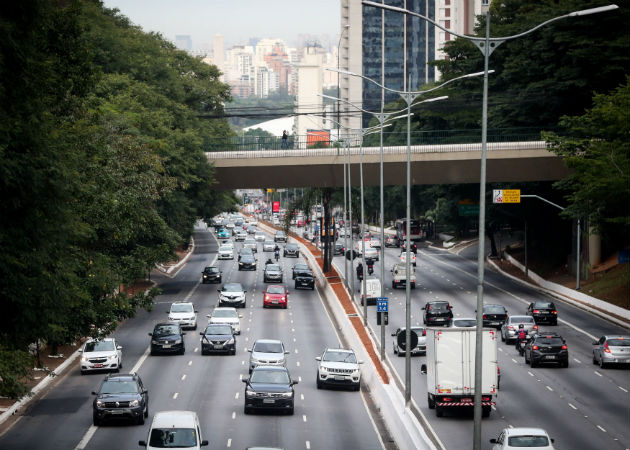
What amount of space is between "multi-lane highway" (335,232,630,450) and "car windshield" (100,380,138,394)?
9.48 metres

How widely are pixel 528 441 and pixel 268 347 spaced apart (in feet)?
65.4

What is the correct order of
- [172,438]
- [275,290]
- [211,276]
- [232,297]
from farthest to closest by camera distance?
1. [211,276]
2. [275,290]
3. [232,297]
4. [172,438]

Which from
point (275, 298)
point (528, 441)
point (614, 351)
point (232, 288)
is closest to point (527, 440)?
point (528, 441)


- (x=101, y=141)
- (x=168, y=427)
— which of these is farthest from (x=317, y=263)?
(x=168, y=427)

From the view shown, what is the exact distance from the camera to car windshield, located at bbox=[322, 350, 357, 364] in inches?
1727

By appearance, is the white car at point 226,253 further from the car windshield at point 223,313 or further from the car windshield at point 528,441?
the car windshield at point 528,441

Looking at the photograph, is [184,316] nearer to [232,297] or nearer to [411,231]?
[232,297]

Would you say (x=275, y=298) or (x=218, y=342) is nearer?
(x=218, y=342)

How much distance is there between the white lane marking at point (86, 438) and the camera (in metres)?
32.5

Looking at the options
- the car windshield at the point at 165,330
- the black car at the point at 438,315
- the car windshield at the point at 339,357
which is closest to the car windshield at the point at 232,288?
the black car at the point at 438,315

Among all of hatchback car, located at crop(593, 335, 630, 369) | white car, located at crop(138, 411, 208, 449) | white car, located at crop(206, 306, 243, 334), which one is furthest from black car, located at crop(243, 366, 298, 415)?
white car, located at crop(206, 306, 243, 334)

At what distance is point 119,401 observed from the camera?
3525 centimetres

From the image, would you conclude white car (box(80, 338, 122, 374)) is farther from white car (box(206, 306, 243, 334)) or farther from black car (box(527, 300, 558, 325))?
black car (box(527, 300, 558, 325))

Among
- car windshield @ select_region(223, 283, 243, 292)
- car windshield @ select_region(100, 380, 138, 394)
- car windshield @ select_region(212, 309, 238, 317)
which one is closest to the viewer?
car windshield @ select_region(100, 380, 138, 394)
